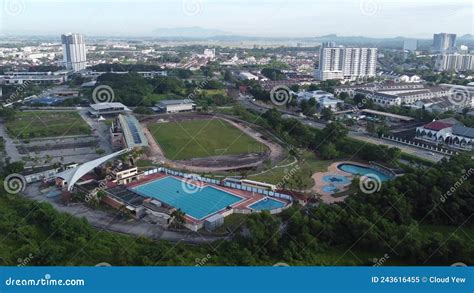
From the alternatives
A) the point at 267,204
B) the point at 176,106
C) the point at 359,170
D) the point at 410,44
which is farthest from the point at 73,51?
the point at 410,44

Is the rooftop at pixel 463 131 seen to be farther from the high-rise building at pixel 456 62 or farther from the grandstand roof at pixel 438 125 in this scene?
the high-rise building at pixel 456 62

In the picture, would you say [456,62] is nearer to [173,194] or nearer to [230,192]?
[230,192]

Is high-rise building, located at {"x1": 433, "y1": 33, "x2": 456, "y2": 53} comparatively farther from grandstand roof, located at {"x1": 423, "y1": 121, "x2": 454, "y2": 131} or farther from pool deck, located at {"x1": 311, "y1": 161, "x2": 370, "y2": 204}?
pool deck, located at {"x1": 311, "y1": 161, "x2": 370, "y2": 204}

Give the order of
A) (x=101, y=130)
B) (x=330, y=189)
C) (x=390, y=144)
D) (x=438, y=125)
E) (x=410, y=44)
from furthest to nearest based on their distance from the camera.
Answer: (x=410, y=44) → (x=101, y=130) → (x=438, y=125) → (x=390, y=144) → (x=330, y=189)

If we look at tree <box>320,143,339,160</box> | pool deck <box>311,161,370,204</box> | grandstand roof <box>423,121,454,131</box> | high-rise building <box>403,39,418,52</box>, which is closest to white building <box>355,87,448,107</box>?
grandstand roof <box>423,121,454,131</box>

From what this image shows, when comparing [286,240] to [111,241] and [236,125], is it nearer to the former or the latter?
[111,241]

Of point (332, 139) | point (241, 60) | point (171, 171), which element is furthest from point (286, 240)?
point (241, 60)
